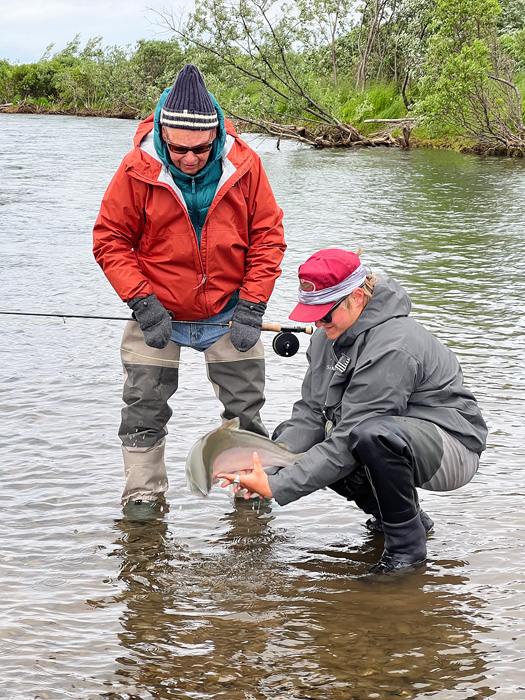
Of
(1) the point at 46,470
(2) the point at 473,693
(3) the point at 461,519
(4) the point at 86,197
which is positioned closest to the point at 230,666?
(2) the point at 473,693

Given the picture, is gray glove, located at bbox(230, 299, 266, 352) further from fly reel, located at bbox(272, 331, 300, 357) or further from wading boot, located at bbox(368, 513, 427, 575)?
wading boot, located at bbox(368, 513, 427, 575)

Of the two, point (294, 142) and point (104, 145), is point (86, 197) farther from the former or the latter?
point (294, 142)

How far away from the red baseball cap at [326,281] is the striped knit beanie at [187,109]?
79cm

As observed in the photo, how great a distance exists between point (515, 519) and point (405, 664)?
4.27ft

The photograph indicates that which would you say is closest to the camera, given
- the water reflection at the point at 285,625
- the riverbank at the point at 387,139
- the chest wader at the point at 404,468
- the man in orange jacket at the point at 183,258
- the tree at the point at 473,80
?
the water reflection at the point at 285,625

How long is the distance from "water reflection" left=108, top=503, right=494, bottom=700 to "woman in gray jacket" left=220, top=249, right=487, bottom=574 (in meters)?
0.24

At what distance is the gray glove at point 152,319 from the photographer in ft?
11.8

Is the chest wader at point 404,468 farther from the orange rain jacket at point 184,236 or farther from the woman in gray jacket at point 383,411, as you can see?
the orange rain jacket at point 184,236

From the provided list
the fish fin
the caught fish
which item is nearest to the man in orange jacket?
the fish fin

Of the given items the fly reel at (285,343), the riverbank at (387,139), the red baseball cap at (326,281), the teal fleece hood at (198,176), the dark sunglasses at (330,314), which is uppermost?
the riverbank at (387,139)

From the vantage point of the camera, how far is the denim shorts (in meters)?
3.84

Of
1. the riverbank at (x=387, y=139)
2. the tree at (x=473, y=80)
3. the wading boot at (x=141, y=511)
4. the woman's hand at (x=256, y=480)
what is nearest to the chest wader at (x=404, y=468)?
the woman's hand at (x=256, y=480)

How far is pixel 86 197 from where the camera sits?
1595cm

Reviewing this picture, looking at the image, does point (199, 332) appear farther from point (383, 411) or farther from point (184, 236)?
point (383, 411)
